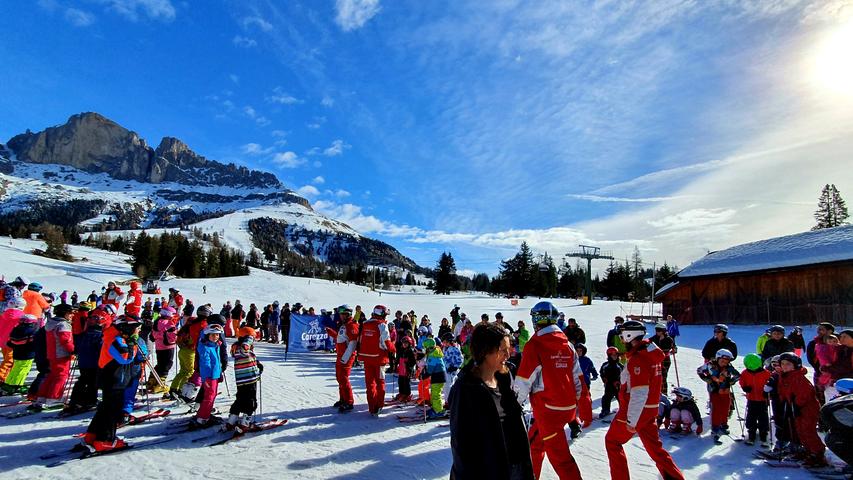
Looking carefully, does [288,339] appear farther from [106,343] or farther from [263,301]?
[263,301]

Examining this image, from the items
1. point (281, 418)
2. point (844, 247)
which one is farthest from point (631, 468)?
point (844, 247)

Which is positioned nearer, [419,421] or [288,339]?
[419,421]

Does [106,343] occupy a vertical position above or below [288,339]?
above

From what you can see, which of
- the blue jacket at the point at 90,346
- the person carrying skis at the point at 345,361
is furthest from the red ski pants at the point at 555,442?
the blue jacket at the point at 90,346

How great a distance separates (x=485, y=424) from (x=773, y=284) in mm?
31971

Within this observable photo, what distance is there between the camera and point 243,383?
7062 mm

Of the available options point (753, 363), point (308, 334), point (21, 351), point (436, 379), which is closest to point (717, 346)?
point (753, 363)

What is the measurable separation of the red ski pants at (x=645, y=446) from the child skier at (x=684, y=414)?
337cm

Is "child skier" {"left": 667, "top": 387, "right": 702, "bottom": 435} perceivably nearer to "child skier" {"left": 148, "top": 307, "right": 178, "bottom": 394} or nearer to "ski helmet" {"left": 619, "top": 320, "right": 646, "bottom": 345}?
"ski helmet" {"left": 619, "top": 320, "right": 646, "bottom": 345}

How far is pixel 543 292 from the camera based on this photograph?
73125 millimetres

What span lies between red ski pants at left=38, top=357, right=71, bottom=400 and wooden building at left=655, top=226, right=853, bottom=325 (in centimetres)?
3198

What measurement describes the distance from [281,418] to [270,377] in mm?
4578

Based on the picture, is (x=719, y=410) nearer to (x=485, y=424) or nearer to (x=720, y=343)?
(x=720, y=343)

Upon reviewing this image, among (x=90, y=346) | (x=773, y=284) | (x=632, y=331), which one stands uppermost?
(x=773, y=284)
